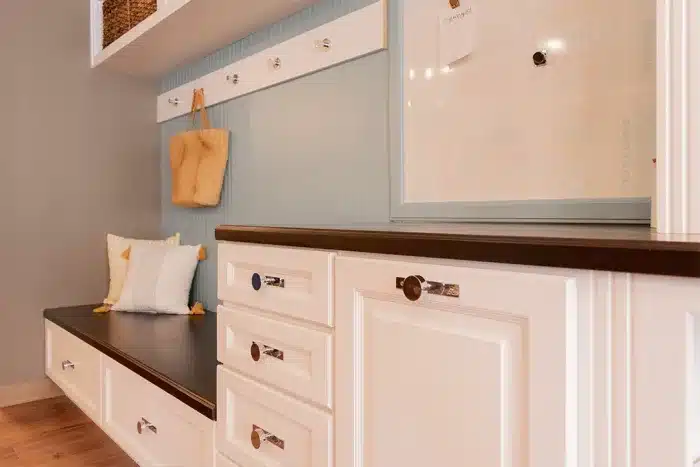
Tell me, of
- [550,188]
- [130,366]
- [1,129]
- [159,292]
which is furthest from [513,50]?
[1,129]

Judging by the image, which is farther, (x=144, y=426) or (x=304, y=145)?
(x=304, y=145)

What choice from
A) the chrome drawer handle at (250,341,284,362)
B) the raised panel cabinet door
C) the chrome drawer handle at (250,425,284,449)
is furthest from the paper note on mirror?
the chrome drawer handle at (250,425,284,449)

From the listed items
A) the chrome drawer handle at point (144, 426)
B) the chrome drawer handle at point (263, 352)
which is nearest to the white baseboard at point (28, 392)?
the chrome drawer handle at point (144, 426)

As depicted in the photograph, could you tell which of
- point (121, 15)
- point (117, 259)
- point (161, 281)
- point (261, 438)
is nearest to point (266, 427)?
point (261, 438)

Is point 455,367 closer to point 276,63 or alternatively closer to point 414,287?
point 414,287

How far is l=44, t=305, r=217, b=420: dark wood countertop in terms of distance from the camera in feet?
4.98

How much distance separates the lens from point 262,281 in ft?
3.93

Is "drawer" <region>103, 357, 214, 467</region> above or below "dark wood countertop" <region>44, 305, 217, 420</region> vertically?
below

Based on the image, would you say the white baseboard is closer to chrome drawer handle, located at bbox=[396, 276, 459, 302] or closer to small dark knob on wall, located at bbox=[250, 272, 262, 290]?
small dark knob on wall, located at bbox=[250, 272, 262, 290]

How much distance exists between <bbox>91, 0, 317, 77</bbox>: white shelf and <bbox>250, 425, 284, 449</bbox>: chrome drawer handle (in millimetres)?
1306

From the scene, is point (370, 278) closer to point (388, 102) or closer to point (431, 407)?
point (431, 407)

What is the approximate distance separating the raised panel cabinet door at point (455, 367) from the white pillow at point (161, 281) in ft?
5.39

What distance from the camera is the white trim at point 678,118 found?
2.52ft

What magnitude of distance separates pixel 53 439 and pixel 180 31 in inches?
63.0
